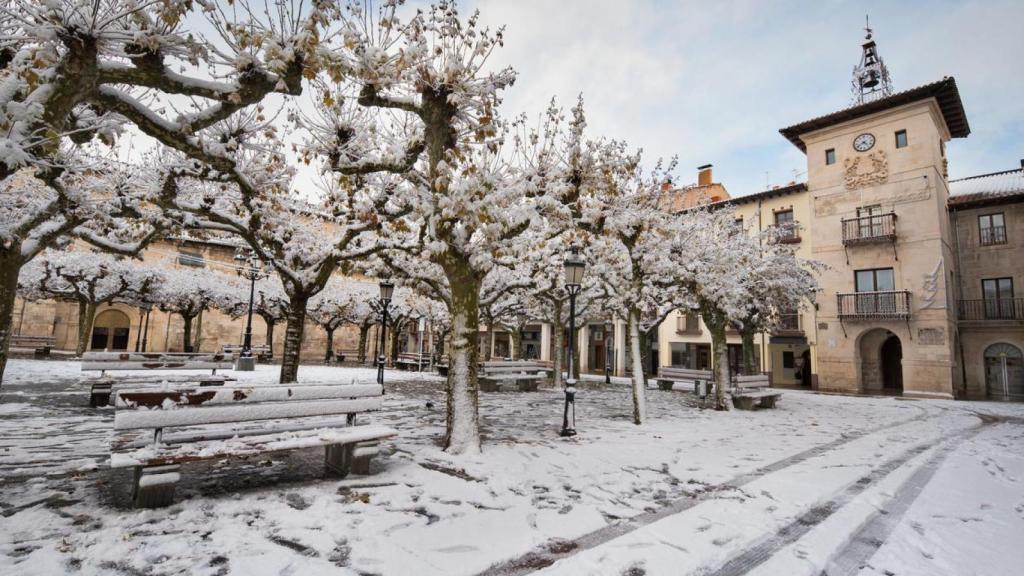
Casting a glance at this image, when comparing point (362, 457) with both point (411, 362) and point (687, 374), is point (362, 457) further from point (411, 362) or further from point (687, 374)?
point (411, 362)

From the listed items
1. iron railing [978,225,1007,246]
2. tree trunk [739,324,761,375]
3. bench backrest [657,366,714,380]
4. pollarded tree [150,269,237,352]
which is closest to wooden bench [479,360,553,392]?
bench backrest [657,366,714,380]

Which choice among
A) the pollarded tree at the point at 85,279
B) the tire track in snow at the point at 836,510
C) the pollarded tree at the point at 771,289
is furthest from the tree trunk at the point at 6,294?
the pollarded tree at the point at 771,289

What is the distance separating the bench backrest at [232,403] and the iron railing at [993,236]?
101ft

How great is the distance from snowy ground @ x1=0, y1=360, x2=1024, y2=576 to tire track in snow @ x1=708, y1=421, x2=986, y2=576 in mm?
23

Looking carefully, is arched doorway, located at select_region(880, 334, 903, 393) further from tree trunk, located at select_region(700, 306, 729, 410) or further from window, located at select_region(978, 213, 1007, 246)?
tree trunk, located at select_region(700, 306, 729, 410)

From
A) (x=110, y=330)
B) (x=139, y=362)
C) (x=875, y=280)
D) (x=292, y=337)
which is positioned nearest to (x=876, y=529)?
(x=292, y=337)

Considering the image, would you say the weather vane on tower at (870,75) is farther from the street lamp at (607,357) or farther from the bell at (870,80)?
the street lamp at (607,357)

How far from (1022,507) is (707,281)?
660 centimetres

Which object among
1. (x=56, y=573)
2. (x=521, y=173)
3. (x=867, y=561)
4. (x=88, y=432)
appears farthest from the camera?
(x=521, y=173)

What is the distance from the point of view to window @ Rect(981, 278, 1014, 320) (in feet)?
72.1

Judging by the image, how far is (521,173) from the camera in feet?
26.0

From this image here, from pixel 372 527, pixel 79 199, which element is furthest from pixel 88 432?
pixel 372 527

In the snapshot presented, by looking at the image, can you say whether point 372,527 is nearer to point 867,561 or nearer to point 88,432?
point 867,561

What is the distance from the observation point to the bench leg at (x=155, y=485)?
3877mm
